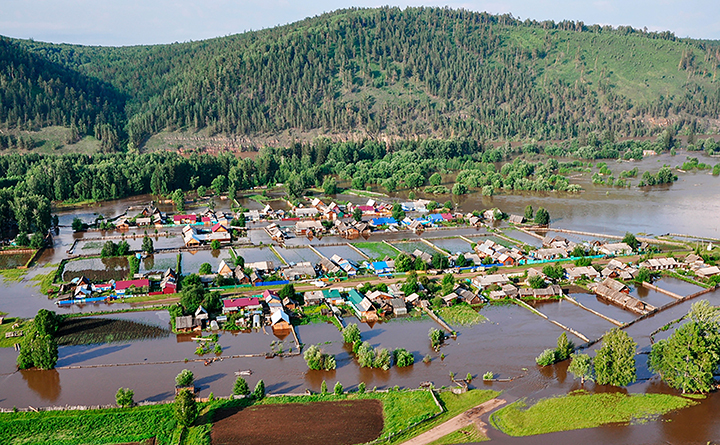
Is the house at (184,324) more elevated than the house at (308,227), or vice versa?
the house at (308,227)

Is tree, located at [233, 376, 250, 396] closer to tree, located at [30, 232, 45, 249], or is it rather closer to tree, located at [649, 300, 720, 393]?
tree, located at [649, 300, 720, 393]

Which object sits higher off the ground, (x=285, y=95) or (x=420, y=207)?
(x=285, y=95)

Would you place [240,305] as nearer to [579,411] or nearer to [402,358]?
[402,358]

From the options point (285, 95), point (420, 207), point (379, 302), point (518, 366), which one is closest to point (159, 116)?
point (285, 95)

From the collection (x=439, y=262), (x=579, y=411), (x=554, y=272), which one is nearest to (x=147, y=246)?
(x=439, y=262)

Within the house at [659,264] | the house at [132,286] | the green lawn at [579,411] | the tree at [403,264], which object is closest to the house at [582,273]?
the house at [659,264]

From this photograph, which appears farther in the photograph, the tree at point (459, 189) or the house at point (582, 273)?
Result: the tree at point (459, 189)

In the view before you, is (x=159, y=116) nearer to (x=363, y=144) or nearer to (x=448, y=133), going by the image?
(x=363, y=144)

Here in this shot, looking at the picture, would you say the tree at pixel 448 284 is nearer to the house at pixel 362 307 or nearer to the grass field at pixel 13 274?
the house at pixel 362 307
